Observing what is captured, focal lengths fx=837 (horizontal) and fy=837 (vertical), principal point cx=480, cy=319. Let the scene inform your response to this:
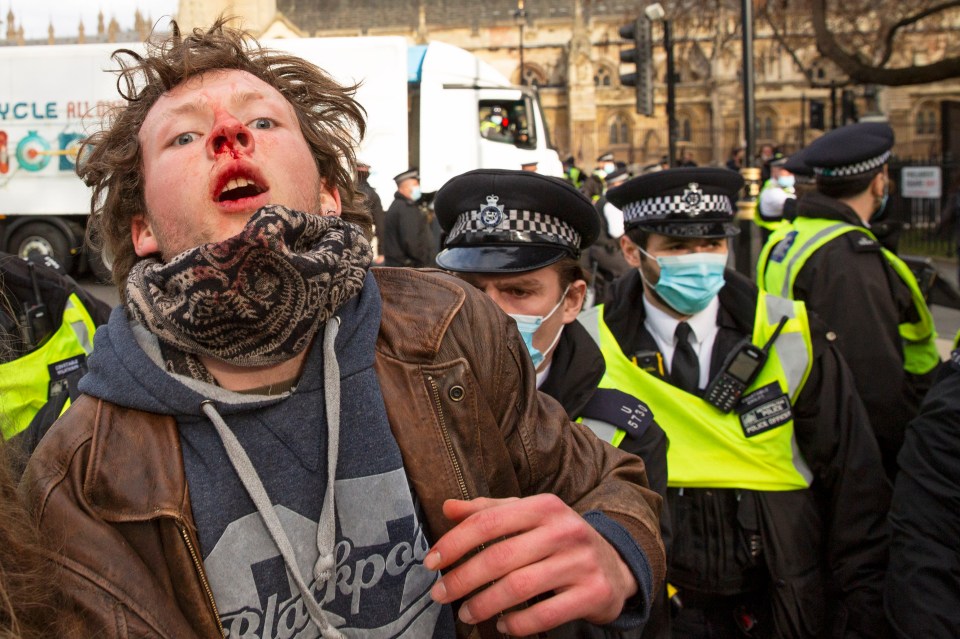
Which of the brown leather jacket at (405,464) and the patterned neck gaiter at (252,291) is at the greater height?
the patterned neck gaiter at (252,291)

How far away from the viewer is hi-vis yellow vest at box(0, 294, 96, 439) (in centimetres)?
316

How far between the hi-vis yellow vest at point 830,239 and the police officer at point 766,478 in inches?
53.3

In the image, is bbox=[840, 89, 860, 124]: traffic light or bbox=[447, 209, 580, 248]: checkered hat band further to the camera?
bbox=[840, 89, 860, 124]: traffic light

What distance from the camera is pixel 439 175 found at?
688 inches

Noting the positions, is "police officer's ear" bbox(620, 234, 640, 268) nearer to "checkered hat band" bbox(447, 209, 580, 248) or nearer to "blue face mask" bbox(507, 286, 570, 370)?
"checkered hat band" bbox(447, 209, 580, 248)

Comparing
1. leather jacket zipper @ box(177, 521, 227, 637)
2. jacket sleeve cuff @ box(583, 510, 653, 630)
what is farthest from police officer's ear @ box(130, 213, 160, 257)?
jacket sleeve cuff @ box(583, 510, 653, 630)

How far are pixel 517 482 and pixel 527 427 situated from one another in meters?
0.10

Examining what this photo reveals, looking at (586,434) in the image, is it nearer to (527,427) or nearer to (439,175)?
(527,427)

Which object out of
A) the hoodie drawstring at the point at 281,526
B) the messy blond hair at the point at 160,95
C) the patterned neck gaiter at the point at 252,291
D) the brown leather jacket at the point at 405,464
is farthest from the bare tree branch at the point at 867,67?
the hoodie drawstring at the point at 281,526

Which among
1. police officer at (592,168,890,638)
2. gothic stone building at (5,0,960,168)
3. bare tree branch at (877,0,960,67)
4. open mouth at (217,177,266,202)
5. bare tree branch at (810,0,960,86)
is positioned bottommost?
police officer at (592,168,890,638)

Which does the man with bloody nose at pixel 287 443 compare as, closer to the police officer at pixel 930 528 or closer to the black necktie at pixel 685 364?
the police officer at pixel 930 528

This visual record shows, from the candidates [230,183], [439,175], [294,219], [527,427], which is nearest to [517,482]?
[527,427]

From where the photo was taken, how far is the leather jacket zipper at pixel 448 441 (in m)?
1.42

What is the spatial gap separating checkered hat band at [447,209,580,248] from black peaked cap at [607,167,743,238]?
63 centimetres
